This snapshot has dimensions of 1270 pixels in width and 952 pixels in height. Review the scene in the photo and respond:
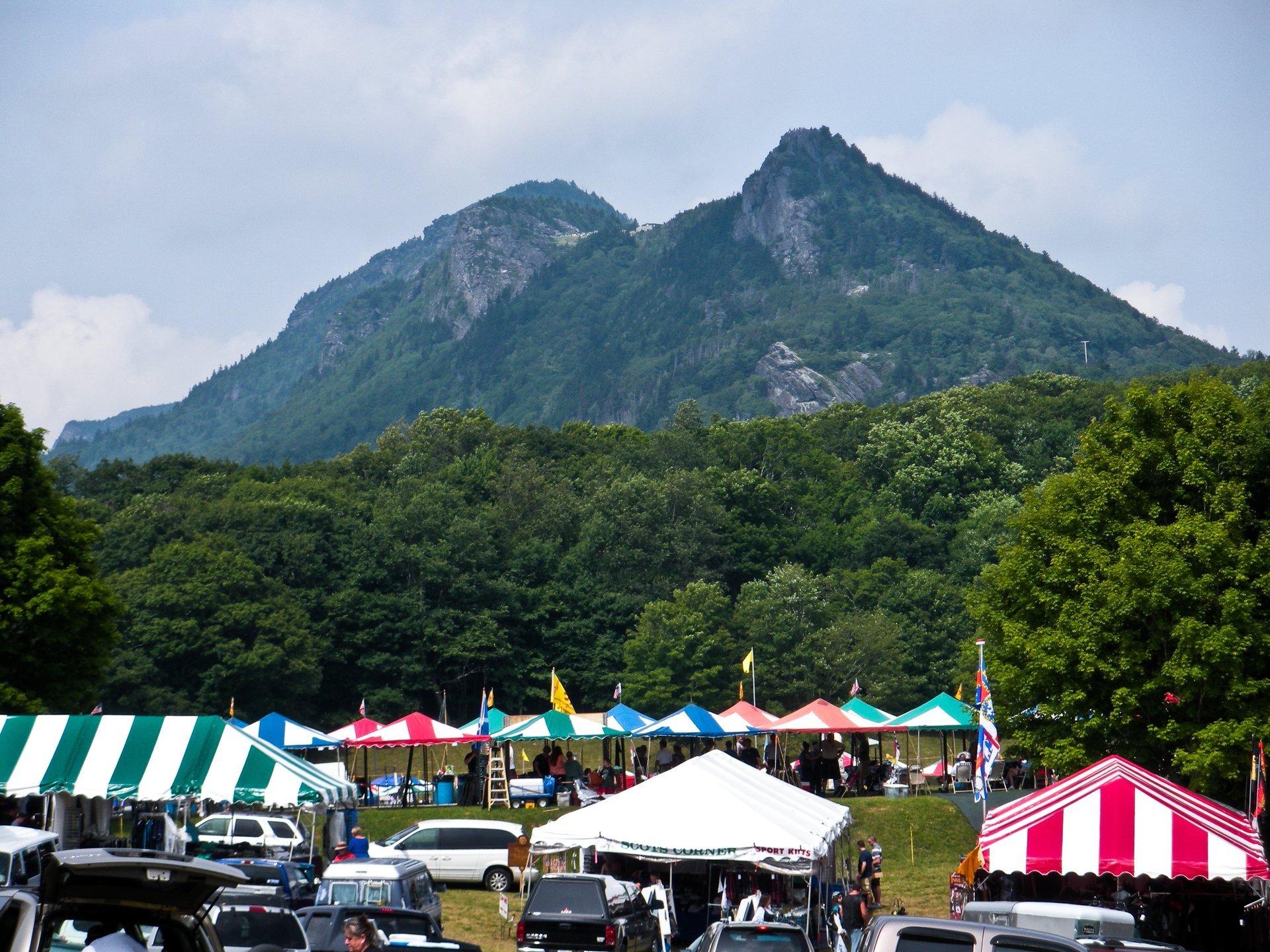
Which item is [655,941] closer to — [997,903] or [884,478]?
[997,903]

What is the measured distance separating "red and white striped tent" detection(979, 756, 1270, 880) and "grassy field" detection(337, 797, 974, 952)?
12.5 meters

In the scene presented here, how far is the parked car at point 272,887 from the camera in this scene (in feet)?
51.2

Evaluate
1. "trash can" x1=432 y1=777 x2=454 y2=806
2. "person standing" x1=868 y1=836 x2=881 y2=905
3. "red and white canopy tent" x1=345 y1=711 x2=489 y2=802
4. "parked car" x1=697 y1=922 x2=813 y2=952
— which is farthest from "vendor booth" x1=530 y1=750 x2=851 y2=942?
"red and white canopy tent" x1=345 y1=711 x2=489 y2=802

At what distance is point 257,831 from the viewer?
27.9m

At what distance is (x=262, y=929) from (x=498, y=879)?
1370cm

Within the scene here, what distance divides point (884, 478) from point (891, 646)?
41299 mm

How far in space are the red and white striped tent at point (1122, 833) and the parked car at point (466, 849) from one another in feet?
45.1

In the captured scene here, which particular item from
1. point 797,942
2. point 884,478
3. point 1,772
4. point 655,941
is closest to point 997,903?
point 797,942

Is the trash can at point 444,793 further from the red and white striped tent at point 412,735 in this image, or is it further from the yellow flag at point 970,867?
the yellow flag at point 970,867

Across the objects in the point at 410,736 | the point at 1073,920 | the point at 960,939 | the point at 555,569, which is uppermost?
the point at 555,569

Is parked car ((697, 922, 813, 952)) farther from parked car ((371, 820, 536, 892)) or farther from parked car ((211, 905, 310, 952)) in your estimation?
parked car ((371, 820, 536, 892))

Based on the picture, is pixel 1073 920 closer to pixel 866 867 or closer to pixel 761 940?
pixel 761 940

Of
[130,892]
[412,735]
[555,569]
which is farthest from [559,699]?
[555,569]

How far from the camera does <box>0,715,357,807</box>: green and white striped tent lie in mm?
19344
